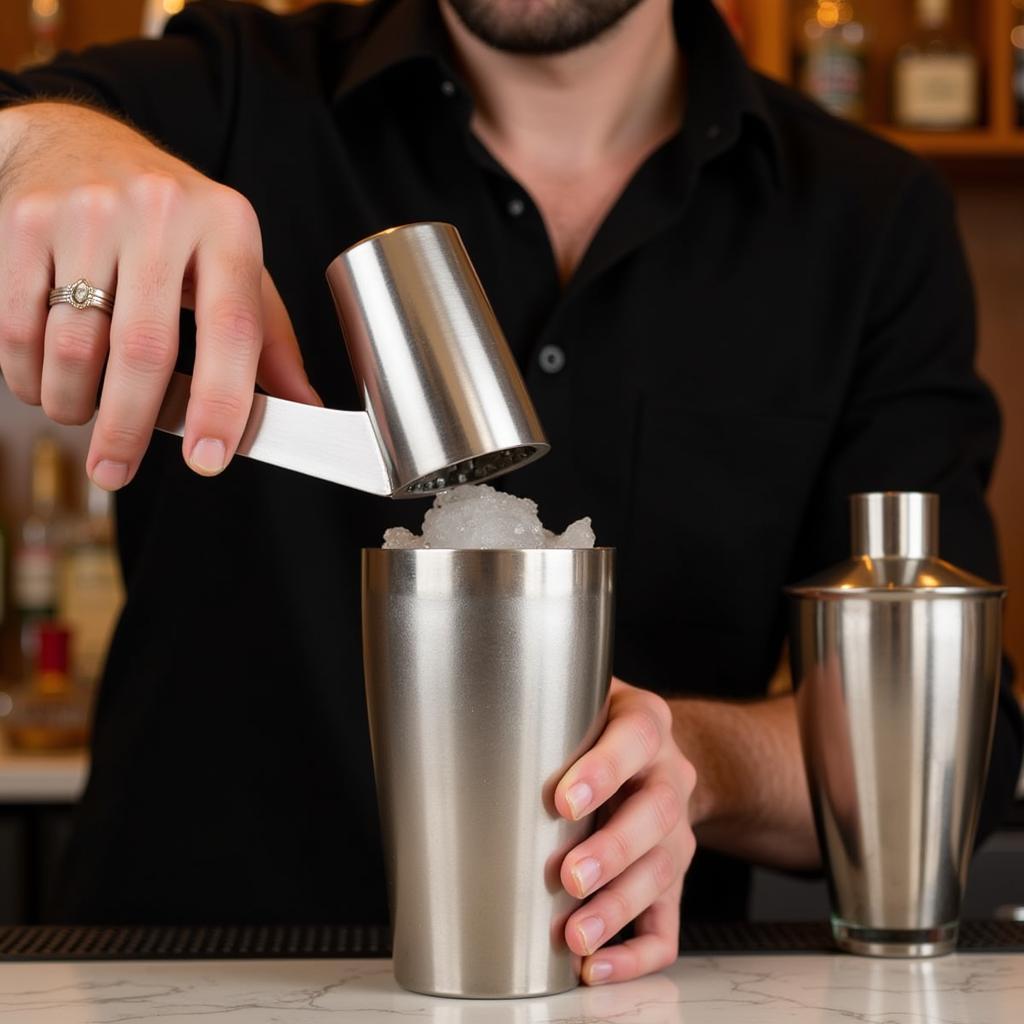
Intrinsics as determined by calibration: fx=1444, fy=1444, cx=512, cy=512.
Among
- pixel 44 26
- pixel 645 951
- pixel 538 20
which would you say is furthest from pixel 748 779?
pixel 44 26

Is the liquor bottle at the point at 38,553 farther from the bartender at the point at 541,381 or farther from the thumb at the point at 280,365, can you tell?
the thumb at the point at 280,365

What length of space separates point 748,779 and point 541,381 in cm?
40

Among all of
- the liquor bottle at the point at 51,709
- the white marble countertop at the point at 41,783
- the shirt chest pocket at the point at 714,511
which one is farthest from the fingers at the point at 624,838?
the liquor bottle at the point at 51,709

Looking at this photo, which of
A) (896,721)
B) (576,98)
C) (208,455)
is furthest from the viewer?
(576,98)

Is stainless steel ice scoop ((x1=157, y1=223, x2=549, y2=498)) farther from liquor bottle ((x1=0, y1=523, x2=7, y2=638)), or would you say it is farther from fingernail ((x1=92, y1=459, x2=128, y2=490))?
liquor bottle ((x1=0, y1=523, x2=7, y2=638))

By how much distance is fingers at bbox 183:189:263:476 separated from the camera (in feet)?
2.11

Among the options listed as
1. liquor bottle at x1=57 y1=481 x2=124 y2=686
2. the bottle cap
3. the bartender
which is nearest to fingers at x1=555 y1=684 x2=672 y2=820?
the bartender

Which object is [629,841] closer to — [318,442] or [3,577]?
[318,442]

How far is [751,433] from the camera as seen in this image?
1274 millimetres

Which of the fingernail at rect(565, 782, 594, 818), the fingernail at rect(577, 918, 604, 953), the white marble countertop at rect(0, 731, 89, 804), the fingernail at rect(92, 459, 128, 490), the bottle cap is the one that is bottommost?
the white marble countertop at rect(0, 731, 89, 804)

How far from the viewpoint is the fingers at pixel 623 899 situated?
26.7 inches

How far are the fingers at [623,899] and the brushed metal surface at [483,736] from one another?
11 millimetres

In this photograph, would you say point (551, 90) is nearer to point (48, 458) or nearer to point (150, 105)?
point (150, 105)

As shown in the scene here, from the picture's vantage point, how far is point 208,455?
64cm
